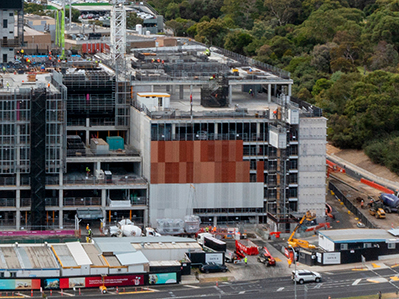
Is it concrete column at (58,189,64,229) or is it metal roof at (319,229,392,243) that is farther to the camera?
concrete column at (58,189,64,229)

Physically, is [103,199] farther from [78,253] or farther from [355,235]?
[355,235]

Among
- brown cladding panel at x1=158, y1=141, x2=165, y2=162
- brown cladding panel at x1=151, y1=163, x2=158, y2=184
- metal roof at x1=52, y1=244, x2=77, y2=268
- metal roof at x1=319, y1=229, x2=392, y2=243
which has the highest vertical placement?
brown cladding panel at x1=158, y1=141, x2=165, y2=162

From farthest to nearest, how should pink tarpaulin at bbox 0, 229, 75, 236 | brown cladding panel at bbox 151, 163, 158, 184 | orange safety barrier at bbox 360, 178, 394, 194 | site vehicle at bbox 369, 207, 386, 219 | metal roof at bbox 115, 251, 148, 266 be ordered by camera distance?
orange safety barrier at bbox 360, 178, 394, 194
site vehicle at bbox 369, 207, 386, 219
brown cladding panel at bbox 151, 163, 158, 184
pink tarpaulin at bbox 0, 229, 75, 236
metal roof at bbox 115, 251, 148, 266

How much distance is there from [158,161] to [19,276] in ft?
95.6

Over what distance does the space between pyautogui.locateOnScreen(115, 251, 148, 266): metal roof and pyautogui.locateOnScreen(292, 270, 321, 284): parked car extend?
1636 cm

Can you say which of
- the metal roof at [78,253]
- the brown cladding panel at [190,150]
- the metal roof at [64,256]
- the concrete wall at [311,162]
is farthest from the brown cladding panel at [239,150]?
the metal roof at [64,256]

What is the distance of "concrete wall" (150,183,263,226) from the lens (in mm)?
134375

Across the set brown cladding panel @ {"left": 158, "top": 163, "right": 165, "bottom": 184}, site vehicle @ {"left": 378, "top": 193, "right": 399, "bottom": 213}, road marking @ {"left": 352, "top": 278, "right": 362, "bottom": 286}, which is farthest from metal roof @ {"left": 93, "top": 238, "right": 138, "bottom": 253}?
site vehicle @ {"left": 378, "top": 193, "right": 399, "bottom": 213}

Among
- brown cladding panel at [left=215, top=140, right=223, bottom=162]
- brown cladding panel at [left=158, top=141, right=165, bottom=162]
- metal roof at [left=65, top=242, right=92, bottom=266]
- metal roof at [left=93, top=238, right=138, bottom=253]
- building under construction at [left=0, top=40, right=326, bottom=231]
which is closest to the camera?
metal roof at [left=65, top=242, right=92, bottom=266]

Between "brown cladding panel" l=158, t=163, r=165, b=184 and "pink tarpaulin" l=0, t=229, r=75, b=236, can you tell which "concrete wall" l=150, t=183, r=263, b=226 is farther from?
"pink tarpaulin" l=0, t=229, r=75, b=236

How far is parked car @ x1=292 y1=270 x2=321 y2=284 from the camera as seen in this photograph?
381 ft

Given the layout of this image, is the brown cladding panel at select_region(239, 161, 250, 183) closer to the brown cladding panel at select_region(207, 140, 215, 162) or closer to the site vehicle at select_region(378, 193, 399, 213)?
the brown cladding panel at select_region(207, 140, 215, 162)

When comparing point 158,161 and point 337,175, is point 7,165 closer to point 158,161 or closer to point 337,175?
point 158,161

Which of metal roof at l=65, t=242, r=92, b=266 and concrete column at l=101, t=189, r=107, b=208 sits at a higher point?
concrete column at l=101, t=189, r=107, b=208
